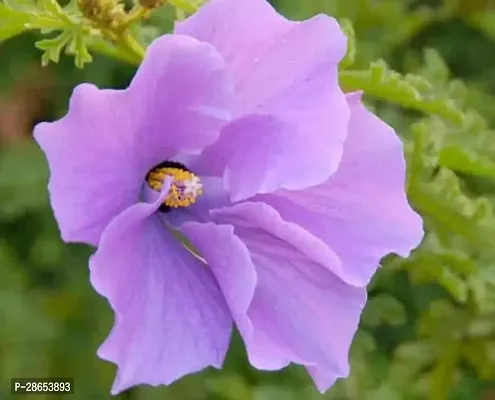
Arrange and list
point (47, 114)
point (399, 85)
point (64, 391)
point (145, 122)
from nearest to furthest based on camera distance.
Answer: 1. point (145, 122)
2. point (399, 85)
3. point (64, 391)
4. point (47, 114)

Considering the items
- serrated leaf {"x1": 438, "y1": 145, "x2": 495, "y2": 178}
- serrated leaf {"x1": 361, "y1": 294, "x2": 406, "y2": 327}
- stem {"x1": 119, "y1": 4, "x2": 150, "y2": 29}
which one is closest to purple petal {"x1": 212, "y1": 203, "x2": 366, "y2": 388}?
stem {"x1": 119, "y1": 4, "x2": 150, "y2": 29}

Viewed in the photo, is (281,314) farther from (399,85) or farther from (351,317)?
(399,85)

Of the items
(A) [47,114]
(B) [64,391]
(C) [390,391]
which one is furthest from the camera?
(A) [47,114]

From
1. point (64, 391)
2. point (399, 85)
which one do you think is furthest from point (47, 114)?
point (399, 85)

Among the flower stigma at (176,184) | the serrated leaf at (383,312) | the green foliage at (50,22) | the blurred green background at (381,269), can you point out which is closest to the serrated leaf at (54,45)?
the green foliage at (50,22)

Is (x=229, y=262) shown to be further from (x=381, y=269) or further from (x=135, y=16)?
(x=381, y=269)

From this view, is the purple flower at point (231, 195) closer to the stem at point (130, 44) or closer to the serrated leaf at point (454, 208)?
the stem at point (130, 44)

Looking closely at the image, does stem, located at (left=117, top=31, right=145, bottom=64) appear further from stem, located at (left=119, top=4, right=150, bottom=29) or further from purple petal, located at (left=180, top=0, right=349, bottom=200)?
purple petal, located at (left=180, top=0, right=349, bottom=200)
